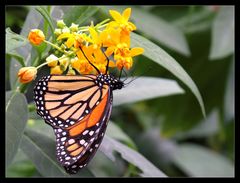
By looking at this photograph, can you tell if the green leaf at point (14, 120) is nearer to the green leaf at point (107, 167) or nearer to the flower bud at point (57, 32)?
the flower bud at point (57, 32)

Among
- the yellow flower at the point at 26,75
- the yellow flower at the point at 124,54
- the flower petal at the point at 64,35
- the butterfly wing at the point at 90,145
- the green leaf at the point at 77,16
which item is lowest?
the butterfly wing at the point at 90,145

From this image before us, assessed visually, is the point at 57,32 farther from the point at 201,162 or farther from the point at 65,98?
the point at 201,162

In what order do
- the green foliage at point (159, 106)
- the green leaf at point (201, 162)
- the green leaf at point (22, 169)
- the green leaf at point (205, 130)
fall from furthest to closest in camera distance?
the green leaf at point (205, 130), the green leaf at point (201, 162), the green leaf at point (22, 169), the green foliage at point (159, 106)

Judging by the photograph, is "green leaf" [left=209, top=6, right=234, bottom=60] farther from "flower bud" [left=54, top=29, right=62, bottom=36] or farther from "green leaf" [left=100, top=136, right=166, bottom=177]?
"flower bud" [left=54, top=29, right=62, bottom=36]

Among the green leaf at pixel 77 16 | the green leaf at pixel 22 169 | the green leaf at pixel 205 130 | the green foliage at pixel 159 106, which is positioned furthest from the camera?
the green leaf at pixel 205 130

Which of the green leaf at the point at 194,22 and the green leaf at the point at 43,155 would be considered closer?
the green leaf at the point at 43,155

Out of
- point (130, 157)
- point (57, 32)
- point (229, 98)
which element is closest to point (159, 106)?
point (229, 98)

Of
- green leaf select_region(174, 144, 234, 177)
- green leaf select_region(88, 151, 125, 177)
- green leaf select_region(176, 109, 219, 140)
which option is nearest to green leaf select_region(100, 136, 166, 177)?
green leaf select_region(88, 151, 125, 177)

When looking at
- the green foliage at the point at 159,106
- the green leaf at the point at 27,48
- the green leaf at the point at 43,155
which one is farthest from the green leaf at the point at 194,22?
the green leaf at the point at 43,155
